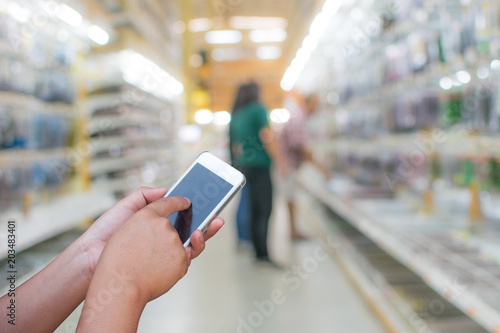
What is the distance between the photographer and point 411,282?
266 centimetres

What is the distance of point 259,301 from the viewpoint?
9.12 feet

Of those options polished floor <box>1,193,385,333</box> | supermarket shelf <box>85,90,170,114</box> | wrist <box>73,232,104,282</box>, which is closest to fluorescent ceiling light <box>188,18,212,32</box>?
supermarket shelf <box>85,90,170,114</box>

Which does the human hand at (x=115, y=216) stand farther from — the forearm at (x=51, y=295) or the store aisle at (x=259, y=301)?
the store aisle at (x=259, y=301)

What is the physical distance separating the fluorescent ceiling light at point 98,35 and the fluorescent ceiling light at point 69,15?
336 mm

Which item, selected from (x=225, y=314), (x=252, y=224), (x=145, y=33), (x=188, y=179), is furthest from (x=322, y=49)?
(x=188, y=179)

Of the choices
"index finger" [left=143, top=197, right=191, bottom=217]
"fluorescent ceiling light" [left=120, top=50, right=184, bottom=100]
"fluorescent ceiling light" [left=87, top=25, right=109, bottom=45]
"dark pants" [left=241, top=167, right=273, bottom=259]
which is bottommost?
"dark pants" [left=241, top=167, right=273, bottom=259]

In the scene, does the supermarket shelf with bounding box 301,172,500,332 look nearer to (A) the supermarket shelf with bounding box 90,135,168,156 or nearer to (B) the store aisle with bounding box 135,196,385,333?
(B) the store aisle with bounding box 135,196,385,333

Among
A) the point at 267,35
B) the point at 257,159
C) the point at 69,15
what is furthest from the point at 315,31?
the point at 267,35

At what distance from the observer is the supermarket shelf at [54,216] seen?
2.67 m

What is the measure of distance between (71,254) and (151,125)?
715cm

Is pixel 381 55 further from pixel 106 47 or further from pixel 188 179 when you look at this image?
pixel 106 47

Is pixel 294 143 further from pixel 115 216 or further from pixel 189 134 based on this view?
pixel 189 134

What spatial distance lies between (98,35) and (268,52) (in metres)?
11.0

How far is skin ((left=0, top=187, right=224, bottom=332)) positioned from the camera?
54 centimetres
